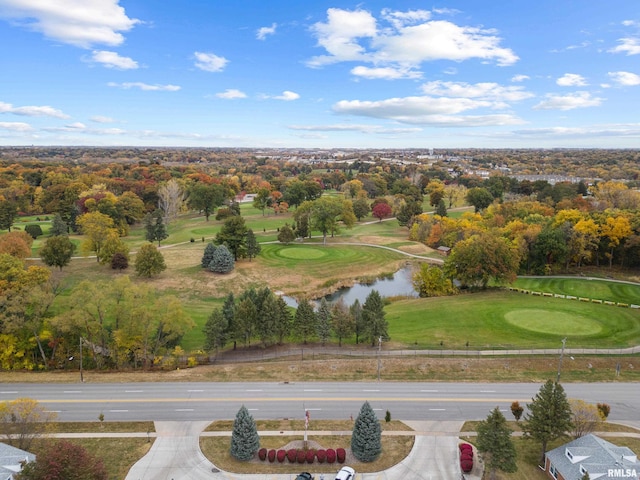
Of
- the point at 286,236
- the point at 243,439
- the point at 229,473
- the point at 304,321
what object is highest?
the point at 286,236

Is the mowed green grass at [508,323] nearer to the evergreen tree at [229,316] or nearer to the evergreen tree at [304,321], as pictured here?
the evergreen tree at [304,321]

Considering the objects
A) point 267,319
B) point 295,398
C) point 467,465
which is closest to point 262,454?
point 295,398

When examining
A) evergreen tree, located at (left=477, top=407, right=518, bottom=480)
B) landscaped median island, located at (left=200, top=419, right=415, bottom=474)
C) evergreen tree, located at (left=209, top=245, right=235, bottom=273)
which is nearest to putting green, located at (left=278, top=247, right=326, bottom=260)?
evergreen tree, located at (left=209, top=245, right=235, bottom=273)

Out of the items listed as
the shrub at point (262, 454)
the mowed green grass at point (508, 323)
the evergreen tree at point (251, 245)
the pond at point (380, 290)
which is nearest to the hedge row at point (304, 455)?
the shrub at point (262, 454)

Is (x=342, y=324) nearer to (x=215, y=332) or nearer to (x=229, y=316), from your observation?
(x=229, y=316)

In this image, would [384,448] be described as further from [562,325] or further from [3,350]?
[3,350]

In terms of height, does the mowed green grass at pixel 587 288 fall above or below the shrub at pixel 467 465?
above

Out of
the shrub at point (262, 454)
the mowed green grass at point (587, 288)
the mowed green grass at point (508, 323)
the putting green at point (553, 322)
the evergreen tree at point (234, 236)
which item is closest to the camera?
the shrub at point (262, 454)
